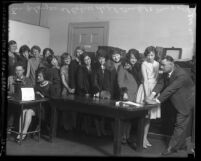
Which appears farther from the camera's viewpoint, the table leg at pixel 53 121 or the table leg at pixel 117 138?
the table leg at pixel 53 121

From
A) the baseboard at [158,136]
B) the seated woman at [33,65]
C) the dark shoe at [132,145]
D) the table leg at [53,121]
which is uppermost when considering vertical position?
the seated woman at [33,65]

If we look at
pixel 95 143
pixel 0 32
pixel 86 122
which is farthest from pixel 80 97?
pixel 0 32

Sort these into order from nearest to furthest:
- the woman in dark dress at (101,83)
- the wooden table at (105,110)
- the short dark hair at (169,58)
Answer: the wooden table at (105,110), the short dark hair at (169,58), the woman in dark dress at (101,83)

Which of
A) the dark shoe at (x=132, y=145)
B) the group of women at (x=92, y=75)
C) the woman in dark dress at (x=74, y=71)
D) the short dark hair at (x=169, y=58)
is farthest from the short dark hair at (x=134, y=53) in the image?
the dark shoe at (x=132, y=145)

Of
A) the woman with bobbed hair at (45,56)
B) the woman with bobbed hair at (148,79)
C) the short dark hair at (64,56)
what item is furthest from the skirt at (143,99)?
the woman with bobbed hair at (45,56)

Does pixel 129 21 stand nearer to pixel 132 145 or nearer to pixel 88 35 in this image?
pixel 88 35

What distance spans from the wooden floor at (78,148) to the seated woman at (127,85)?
201 mm

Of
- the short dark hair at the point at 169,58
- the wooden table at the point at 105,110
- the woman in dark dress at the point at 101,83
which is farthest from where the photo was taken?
the woman in dark dress at the point at 101,83

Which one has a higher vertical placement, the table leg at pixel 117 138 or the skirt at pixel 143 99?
the skirt at pixel 143 99

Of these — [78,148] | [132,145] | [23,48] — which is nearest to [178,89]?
[132,145]

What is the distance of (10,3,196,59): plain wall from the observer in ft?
10.7

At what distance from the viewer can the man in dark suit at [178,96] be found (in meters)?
3.31

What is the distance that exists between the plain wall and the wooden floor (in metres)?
0.98

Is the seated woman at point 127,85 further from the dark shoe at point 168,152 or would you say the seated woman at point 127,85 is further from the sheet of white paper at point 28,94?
the sheet of white paper at point 28,94
